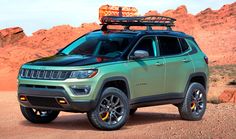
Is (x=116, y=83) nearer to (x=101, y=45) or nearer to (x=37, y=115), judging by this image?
(x=101, y=45)

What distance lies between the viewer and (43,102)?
10375 mm

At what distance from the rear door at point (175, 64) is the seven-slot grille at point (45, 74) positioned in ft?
7.93

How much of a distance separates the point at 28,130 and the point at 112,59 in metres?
1.88

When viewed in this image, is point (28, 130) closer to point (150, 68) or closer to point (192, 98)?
point (150, 68)

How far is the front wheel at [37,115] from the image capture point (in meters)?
11.5

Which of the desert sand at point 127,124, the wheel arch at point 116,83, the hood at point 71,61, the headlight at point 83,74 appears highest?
the hood at point 71,61

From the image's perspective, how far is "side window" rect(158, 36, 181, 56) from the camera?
12.0 meters

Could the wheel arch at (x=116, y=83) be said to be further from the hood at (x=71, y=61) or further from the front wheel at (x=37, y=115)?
the front wheel at (x=37, y=115)

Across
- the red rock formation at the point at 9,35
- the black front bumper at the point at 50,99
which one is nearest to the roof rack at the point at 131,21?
the black front bumper at the point at 50,99

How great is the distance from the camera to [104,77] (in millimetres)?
10336

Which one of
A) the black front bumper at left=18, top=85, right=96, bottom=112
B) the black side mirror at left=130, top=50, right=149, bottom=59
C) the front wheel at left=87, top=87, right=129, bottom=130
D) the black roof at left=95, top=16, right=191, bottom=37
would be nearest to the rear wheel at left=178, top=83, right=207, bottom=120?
the black roof at left=95, top=16, right=191, bottom=37

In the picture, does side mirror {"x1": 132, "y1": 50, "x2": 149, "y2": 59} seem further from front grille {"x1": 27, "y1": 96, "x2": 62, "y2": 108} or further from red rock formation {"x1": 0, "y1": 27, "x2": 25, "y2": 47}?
red rock formation {"x1": 0, "y1": 27, "x2": 25, "y2": 47}

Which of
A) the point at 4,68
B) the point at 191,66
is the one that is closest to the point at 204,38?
the point at 4,68

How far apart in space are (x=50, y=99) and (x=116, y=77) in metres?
1.18
